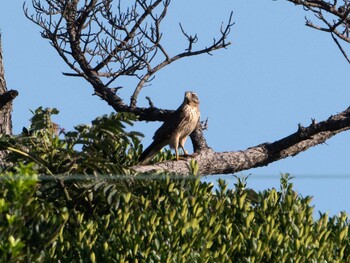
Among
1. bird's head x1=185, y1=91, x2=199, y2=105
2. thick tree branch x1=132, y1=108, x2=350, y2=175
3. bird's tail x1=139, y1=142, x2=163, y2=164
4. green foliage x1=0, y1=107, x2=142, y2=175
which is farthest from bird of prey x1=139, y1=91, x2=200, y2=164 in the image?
green foliage x1=0, y1=107, x2=142, y2=175

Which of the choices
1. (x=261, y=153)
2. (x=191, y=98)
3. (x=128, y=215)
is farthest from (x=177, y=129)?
(x=128, y=215)

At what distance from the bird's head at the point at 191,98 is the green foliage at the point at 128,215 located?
5.04 meters

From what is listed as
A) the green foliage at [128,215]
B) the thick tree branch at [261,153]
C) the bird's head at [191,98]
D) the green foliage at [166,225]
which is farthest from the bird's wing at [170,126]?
the green foliage at [166,225]

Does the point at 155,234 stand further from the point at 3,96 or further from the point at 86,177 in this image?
the point at 3,96

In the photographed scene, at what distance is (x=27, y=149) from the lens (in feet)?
31.5

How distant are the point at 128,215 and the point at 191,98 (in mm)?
7046

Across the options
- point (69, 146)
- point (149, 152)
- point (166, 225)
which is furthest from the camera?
point (149, 152)

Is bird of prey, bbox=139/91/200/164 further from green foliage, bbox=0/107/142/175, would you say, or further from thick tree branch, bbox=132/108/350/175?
green foliage, bbox=0/107/142/175

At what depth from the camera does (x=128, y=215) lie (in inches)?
300

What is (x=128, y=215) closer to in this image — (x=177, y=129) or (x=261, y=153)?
(x=261, y=153)

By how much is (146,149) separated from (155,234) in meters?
5.25

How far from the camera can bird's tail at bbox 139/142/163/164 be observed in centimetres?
1223

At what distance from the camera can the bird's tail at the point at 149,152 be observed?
1223 centimetres

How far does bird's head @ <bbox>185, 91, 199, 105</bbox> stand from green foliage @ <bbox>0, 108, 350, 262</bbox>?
5043mm
